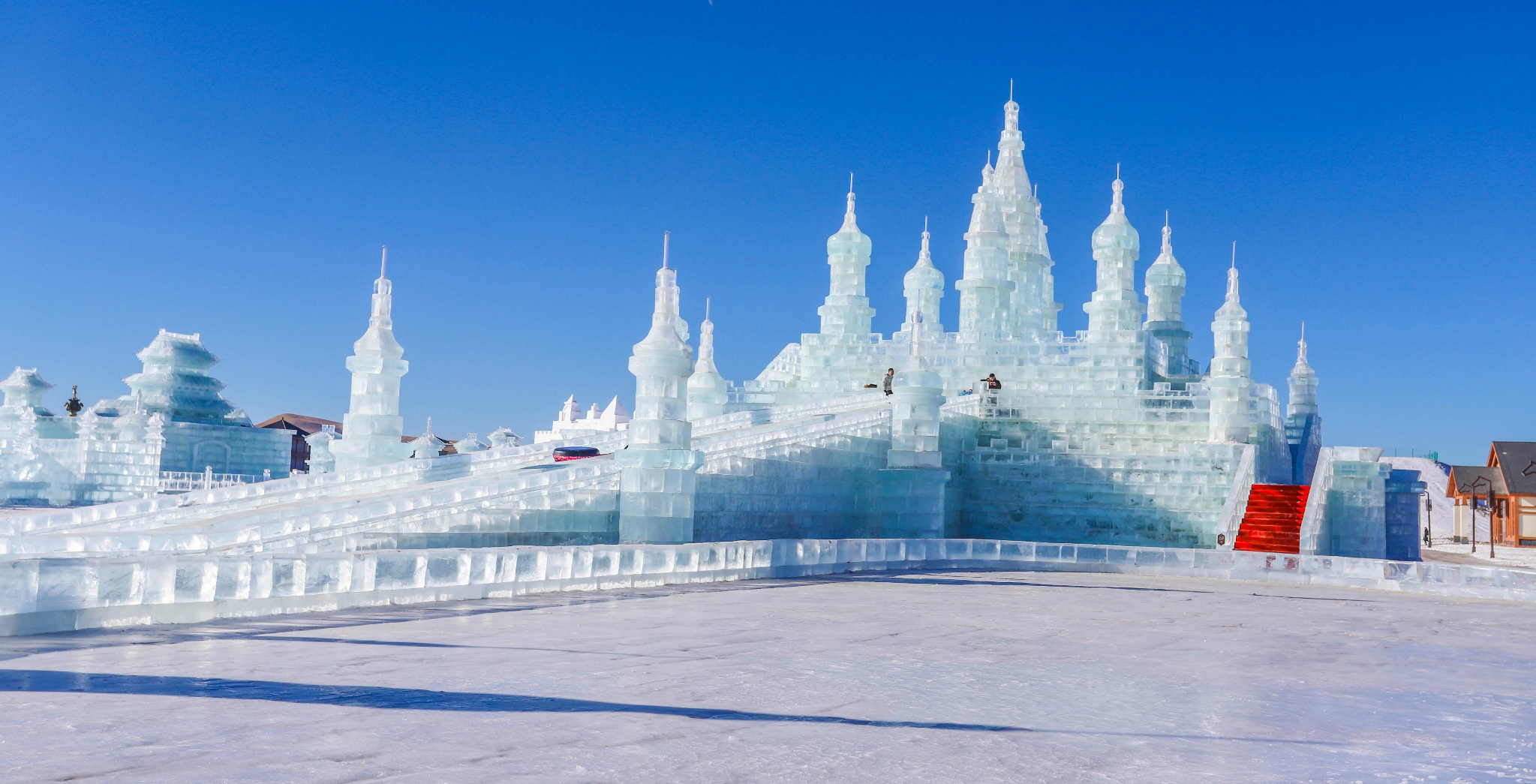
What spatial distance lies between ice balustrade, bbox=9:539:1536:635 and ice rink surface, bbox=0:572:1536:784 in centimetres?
37

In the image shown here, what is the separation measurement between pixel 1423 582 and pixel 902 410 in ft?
37.2

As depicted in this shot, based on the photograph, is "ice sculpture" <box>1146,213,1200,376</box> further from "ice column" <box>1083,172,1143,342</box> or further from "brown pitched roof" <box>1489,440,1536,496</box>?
"brown pitched roof" <box>1489,440,1536,496</box>

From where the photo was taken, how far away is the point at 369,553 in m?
11.4

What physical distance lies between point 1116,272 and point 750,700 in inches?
1681

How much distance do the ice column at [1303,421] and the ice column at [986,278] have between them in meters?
11.5

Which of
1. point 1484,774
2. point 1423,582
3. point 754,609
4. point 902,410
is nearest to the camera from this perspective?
point 1484,774

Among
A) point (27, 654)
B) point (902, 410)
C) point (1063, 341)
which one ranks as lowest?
point (27, 654)

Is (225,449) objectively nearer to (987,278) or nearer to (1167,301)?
(987,278)

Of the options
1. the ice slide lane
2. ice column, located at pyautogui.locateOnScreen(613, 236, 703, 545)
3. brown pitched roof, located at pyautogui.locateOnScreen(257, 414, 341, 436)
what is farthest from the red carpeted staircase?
brown pitched roof, located at pyautogui.locateOnScreen(257, 414, 341, 436)

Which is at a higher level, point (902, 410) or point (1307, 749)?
point (902, 410)

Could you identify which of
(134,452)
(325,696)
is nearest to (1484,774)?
(325,696)

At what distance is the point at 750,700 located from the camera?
653 centimetres

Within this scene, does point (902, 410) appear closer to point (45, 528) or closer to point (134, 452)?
point (45, 528)

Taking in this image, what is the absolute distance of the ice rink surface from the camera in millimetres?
4938
